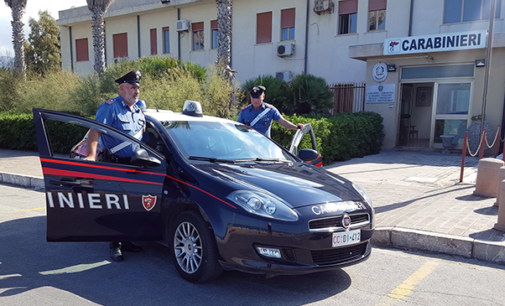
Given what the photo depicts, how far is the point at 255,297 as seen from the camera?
11.3 feet

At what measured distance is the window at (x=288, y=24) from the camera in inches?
781

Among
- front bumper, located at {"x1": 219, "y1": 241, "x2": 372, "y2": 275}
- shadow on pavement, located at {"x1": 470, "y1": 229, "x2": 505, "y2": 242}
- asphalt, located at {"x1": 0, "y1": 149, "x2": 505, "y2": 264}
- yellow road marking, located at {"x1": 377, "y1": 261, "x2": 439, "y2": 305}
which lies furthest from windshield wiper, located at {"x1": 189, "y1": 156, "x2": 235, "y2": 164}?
shadow on pavement, located at {"x1": 470, "y1": 229, "x2": 505, "y2": 242}

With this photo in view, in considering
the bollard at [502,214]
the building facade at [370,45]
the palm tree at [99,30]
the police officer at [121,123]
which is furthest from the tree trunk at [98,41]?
the bollard at [502,214]

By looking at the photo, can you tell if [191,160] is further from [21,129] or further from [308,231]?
[21,129]

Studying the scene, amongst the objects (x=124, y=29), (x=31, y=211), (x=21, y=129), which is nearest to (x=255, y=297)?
(x=31, y=211)

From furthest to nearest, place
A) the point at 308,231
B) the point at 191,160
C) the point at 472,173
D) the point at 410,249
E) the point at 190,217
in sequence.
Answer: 1. the point at 472,173
2. the point at 410,249
3. the point at 191,160
4. the point at 190,217
5. the point at 308,231

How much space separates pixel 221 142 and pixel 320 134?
5825 mm

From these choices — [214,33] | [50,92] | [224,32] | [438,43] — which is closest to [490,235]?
[438,43]

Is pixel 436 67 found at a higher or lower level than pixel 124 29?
lower

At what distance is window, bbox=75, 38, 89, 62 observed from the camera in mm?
29172

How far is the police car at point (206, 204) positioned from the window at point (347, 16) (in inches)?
607

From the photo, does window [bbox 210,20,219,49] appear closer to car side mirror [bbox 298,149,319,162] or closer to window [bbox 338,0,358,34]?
window [bbox 338,0,358,34]

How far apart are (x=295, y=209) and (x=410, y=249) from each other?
2297mm

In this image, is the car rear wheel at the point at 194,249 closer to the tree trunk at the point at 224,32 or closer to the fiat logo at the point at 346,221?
the fiat logo at the point at 346,221
